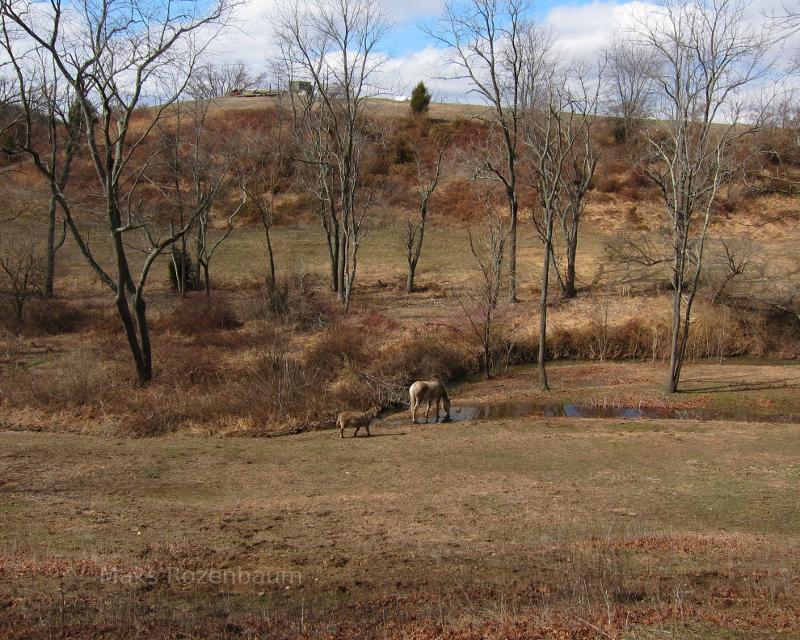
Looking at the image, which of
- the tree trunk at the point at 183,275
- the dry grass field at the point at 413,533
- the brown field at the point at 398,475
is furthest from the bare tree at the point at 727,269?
the tree trunk at the point at 183,275

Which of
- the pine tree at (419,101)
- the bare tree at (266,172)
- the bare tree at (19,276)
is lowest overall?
the bare tree at (19,276)

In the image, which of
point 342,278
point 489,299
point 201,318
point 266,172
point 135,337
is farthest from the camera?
point 266,172

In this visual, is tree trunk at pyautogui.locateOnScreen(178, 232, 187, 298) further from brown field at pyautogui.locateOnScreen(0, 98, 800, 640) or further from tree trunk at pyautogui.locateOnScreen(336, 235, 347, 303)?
tree trunk at pyautogui.locateOnScreen(336, 235, 347, 303)

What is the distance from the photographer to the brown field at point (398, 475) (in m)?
8.19

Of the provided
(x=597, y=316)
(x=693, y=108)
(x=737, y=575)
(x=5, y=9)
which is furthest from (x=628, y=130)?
(x=737, y=575)

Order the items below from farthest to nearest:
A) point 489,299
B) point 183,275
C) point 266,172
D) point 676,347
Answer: point 266,172
point 183,275
point 489,299
point 676,347

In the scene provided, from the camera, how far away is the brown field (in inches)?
322

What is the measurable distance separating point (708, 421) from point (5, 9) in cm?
2330

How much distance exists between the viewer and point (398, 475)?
15445 mm

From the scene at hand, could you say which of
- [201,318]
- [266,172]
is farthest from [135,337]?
[266,172]

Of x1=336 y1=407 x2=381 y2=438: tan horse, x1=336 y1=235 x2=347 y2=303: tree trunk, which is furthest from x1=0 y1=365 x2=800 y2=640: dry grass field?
x1=336 y1=235 x2=347 y2=303: tree trunk

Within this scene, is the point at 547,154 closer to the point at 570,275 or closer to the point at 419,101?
the point at 570,275

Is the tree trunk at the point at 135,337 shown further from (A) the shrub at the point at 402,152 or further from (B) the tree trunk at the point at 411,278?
(A) the shrub at the point at 402,152

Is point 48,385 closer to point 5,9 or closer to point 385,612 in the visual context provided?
point 5,9
